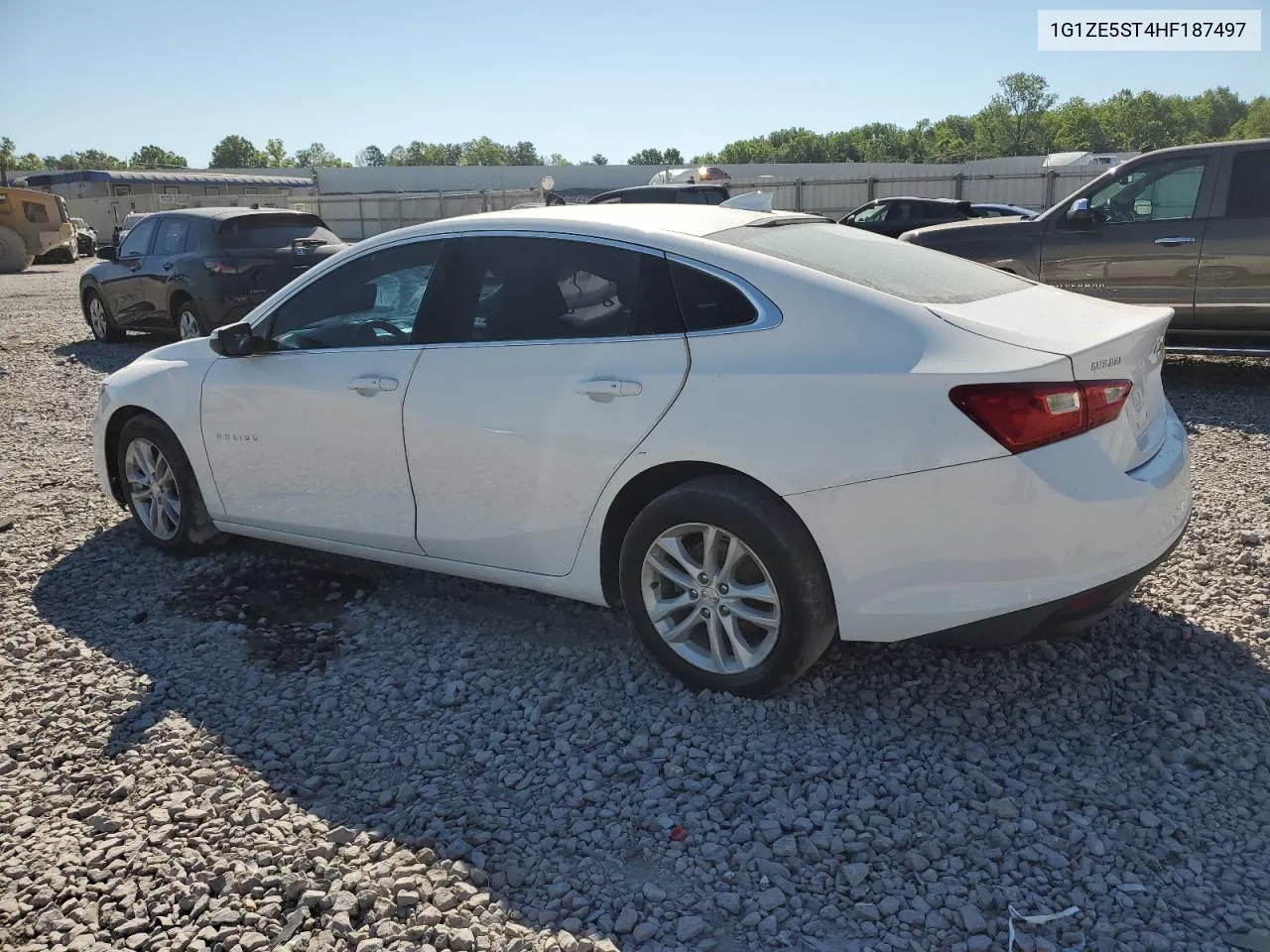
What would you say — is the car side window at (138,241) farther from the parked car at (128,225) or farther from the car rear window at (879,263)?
the car rear window at (879,263)

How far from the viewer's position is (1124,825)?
295 centimetres

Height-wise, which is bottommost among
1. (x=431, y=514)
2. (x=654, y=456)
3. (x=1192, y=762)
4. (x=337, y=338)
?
(x=1192, y=762)

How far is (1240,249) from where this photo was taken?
27.1 ft

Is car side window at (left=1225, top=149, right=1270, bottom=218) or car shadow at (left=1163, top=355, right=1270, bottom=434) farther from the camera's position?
car side window at (left=1225, top=149, right=1270, bottom=218)

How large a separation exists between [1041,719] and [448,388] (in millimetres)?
2428

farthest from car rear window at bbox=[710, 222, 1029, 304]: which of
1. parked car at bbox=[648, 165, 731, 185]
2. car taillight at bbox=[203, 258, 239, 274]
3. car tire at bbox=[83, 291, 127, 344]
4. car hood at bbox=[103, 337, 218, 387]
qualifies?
parked car at bbox=[648, 165, 731, 185]

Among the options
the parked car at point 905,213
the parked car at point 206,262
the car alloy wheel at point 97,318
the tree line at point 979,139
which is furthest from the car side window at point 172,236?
the tree line at point 979,139

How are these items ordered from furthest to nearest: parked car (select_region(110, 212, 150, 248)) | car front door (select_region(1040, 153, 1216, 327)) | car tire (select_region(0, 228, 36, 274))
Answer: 1. car tire (select_region(0, 228, 36, 274))
2. parked car (select_region(110, 212, 150, 248))
3. car front door (select_region(1040, 153, 1216, 327))

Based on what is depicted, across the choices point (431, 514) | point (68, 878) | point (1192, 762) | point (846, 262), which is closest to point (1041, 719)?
point (1192, 762)

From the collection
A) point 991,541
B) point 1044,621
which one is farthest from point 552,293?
point 1044,621

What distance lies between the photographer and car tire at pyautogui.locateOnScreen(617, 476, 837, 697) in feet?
11.1

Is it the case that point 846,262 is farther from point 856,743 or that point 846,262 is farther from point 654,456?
point 856,743

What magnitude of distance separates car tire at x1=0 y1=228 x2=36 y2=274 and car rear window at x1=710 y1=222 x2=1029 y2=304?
33.0 meters

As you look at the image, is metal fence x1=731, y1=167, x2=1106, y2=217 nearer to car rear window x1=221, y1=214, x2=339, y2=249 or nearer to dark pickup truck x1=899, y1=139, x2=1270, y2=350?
car rear window x1=221, y1=214, x2=339, y2=249
